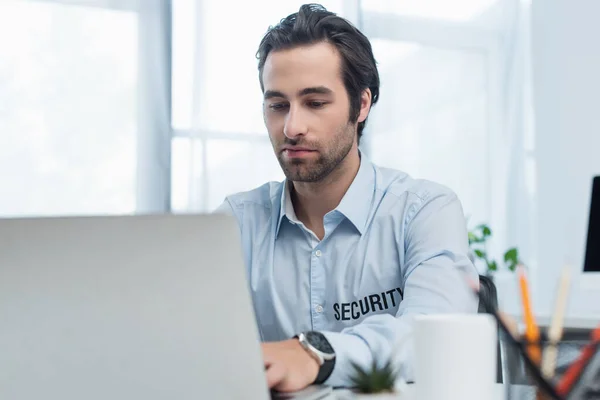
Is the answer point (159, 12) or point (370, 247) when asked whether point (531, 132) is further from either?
point (370, 247)

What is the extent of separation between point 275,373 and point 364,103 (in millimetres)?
1212

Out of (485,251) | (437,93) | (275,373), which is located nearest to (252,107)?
(437,93)

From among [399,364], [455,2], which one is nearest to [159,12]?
[455,2]

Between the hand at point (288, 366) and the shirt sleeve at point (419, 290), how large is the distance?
0.15 feet

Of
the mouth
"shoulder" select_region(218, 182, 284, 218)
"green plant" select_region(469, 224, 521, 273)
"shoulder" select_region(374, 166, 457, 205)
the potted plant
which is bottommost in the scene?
"green plant" select_region(469, 224, 521, 273)

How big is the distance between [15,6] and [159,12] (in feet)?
2.16

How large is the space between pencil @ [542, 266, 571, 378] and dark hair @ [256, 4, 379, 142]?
1275 millimetres

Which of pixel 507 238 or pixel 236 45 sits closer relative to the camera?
pixel 236 45

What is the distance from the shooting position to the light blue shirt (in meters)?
1.60

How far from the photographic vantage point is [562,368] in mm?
627

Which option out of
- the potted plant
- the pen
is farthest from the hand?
the pen

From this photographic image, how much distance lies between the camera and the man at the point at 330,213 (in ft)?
5.28

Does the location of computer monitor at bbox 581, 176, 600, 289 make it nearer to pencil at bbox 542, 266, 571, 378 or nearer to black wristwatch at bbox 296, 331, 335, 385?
black wristwatch at bbox 296, 331, 335, 385

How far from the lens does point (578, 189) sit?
396 cm
